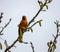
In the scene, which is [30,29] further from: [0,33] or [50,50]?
[50,50]

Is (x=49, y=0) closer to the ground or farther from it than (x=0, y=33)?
farther from it

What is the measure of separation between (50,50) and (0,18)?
124cm

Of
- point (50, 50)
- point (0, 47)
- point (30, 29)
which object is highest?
point (30, 29)

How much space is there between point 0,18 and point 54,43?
122 centimetres

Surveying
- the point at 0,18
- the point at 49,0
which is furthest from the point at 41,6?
the point at 0,18

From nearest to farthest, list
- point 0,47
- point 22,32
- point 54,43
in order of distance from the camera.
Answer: point 0,47 → point 22,32 → point 54,43

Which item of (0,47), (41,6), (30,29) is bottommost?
(0,47)

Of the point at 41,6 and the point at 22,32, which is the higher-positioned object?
the point at 41,6

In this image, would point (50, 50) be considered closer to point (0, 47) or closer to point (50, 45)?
point (50, 45)

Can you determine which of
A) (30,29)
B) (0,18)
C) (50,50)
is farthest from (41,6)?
(50,50)

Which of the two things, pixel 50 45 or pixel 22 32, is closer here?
pixel 22 32

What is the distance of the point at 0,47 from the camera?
259cm

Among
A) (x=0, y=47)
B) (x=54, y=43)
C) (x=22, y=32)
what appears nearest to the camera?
(x=0, y=47)

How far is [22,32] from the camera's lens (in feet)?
9.14
